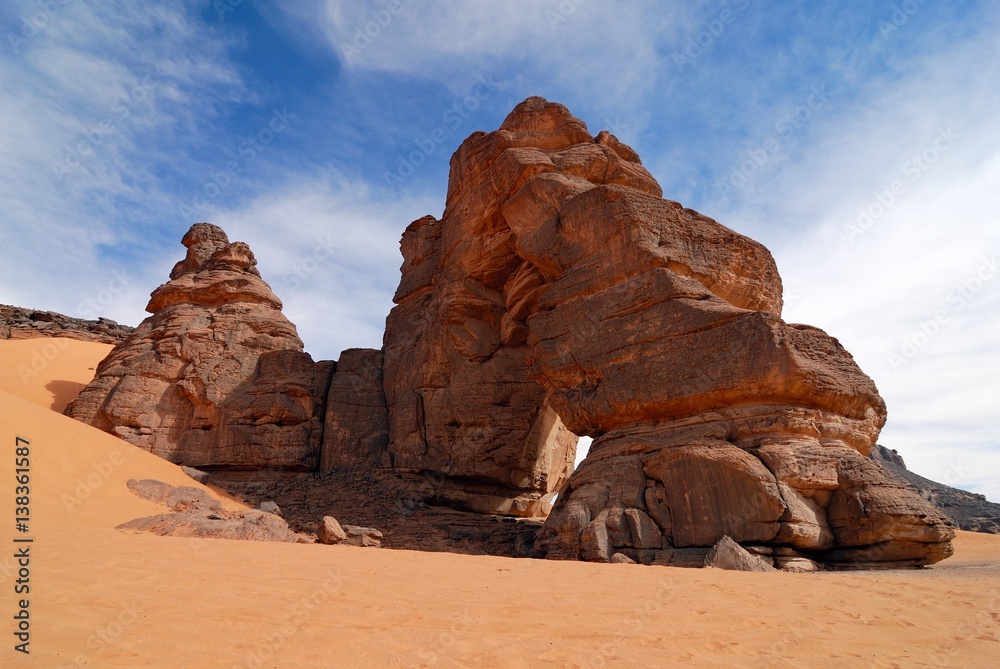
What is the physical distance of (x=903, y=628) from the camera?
16.1 ft

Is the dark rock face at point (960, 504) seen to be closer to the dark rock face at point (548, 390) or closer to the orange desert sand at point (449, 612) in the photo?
the dark rock face at point (548, 390)

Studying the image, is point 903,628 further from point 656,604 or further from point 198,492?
point 198,492

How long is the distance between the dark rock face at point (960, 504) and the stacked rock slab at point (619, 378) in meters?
13.1

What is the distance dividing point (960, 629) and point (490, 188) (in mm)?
17478

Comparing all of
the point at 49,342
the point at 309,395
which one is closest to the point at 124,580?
the point at 309,395

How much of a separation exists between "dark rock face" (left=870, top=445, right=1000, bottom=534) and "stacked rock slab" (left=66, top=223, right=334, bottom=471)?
2141 cm

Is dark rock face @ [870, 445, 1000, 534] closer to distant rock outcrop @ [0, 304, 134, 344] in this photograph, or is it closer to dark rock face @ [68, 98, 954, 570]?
dark rock face @ [68, 98, 954, 570]

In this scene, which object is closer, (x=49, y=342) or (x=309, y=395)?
(x=309, y=395)

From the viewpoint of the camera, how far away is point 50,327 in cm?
4144

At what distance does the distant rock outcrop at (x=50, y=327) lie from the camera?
131 feet

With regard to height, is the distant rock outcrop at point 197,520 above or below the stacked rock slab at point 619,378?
below

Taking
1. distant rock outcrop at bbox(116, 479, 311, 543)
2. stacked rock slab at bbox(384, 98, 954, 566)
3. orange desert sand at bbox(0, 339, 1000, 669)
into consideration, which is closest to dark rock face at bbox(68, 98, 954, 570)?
stacked rock slab at bbox(384, 98, 954, 566)

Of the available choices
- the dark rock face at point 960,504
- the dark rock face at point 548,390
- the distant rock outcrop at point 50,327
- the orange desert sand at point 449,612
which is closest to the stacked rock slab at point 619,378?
the dark rock face at point 548,390

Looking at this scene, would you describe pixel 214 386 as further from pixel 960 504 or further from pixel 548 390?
pixel 960 504
